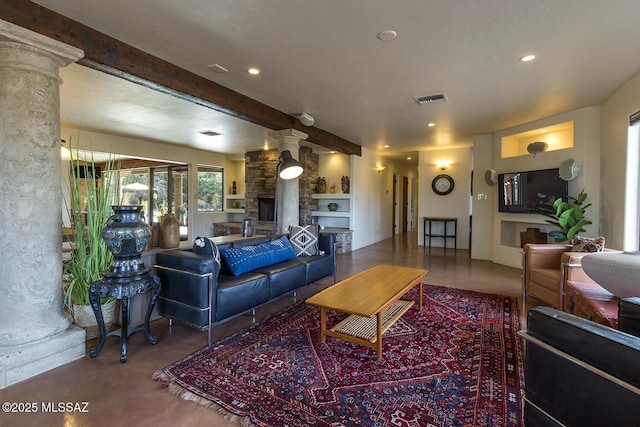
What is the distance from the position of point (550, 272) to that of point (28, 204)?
183 inches

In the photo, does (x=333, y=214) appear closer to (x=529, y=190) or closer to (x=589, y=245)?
(x=529, y=190)

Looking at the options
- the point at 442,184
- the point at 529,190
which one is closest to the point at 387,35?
the point at 529,190

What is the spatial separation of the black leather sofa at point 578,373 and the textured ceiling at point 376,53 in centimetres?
207

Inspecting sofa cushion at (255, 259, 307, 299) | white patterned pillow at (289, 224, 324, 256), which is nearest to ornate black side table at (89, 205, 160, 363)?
sofa cushion at (255, 259, 307, 299)

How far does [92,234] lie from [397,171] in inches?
354

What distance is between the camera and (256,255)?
3.29 meters

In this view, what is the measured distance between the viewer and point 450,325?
2.92 m

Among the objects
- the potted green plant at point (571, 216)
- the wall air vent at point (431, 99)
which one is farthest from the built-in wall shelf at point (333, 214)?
the potted green plant at point (571, 216)

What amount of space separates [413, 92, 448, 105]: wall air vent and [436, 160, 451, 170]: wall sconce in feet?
12.9

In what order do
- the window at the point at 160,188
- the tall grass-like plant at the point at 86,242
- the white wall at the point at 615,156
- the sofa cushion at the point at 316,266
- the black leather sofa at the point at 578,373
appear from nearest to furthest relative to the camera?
the black leather sofa at the point at 578,373, the tall grass-like plant at the point at 86,242, the white wall at the point at 615,156, the sofa cushion at the point at 316,266, the window at the point at 160,188

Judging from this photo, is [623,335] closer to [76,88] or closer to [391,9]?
[391,9]

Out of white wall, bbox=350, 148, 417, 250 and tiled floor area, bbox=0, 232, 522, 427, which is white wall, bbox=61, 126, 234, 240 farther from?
tiled floor area, bbox=0, 232, 522, 427

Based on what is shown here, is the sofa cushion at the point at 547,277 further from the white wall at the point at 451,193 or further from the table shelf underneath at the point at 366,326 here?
the white wall at the point at 451,193

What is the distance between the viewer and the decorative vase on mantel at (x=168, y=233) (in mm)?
3076
